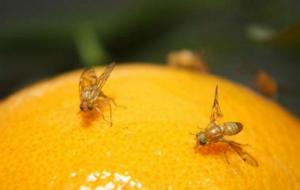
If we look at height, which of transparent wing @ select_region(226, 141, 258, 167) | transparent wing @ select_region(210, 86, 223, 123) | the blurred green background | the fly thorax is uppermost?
the fly thorax

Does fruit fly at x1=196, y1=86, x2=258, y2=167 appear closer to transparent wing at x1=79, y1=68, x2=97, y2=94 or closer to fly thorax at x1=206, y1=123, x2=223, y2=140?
fly thorax at x1=206, y1=123, x2=223, y2=140

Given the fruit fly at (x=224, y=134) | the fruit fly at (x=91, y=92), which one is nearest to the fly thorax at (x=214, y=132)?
the fruit fly at (x=224, y=134)

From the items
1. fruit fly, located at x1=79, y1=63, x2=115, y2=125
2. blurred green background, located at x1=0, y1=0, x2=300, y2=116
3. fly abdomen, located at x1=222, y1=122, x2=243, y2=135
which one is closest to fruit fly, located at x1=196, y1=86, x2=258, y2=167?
fly abdomen, located at x1=222, y1=122, x2=243, y2=135

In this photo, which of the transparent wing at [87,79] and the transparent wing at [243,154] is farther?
the transparent wing at [87,79]

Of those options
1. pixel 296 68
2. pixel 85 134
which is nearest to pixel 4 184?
pixel 85 134

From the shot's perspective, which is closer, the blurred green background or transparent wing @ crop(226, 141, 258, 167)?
transparent wing @ crop(226, 141, 258, 167)

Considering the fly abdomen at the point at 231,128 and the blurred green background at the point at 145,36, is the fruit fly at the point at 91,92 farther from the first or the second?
the blurred green background at the point at 145,36

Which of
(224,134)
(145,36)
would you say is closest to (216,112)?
(224,134)
